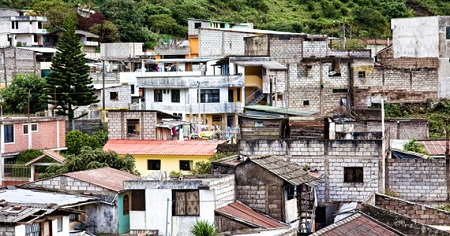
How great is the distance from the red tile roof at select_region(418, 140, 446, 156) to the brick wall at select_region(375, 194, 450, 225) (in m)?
6.52

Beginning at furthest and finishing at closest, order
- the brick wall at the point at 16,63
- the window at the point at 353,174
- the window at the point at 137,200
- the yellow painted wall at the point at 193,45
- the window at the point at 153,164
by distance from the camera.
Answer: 1. the yellow painted wall at the point at 193,45
2. the brick wall at the point at 16,63
3. the window at the point at 153,164
4. the window at the point at 353,174
5. the window at the point at 137,200

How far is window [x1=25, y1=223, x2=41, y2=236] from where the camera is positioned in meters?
19.2

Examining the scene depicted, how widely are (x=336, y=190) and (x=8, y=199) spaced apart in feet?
28.7

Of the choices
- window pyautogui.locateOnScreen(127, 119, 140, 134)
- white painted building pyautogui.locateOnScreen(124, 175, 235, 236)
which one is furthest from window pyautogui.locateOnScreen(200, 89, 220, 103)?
white painted building pyautogui.locateOnScreen(124, 175, 235, 236)

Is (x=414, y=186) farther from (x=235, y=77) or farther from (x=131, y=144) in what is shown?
(x=235, y=77)

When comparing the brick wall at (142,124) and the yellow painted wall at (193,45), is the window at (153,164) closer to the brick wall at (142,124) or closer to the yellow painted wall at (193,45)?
the brick wall at (142,124)

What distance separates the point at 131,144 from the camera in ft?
114

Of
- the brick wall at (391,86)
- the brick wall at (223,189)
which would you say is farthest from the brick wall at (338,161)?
the brick wall at (391,86)

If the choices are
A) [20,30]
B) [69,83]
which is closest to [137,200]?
[69,83]

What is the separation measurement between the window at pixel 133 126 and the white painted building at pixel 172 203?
517 inches

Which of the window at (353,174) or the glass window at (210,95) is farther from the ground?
the glass window at (210,95)

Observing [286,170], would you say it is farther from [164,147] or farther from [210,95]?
[210,95]

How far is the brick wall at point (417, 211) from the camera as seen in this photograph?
25344mm

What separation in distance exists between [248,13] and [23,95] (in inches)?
1123
